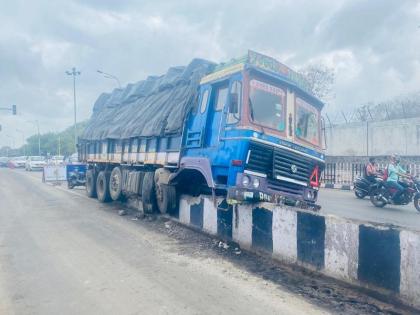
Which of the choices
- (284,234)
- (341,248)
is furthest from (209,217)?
(341,248)

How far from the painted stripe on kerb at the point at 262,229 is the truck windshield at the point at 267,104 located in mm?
1470

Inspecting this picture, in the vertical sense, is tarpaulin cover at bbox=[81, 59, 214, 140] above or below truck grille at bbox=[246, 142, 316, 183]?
above

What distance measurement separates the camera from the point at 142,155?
383 inches

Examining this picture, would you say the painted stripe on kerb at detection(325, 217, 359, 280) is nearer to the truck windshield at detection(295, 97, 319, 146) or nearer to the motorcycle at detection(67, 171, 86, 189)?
the truck windshield at detection(295, 97, 319, 146)

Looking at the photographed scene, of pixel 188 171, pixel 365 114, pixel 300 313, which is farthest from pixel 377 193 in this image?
pixel 365 114

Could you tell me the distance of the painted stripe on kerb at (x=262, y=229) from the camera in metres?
5.43

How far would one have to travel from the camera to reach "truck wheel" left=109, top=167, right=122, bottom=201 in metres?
11.1

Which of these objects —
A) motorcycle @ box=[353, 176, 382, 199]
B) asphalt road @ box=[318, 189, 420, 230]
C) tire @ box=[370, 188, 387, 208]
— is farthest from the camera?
motorcycle @ box=[353, 176, 382, 199]

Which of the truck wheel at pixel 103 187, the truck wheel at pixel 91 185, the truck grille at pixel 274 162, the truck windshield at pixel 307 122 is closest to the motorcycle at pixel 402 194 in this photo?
the truck windshield at pixel 307 122

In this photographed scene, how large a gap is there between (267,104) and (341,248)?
2.88 metres

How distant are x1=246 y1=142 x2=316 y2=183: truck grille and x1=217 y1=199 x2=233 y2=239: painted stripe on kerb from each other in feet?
2.73

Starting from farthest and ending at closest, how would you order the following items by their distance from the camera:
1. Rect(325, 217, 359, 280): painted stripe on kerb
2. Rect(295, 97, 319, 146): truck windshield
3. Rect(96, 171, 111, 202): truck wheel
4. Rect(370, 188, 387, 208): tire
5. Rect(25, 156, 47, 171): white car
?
Rect(25, 156, 47, 171): white car → Rect(96, 171, 111, 202): truck wheel → Rect(370, 188, 387, 208): tire → Rect(295, 97, 319, 146): truck windshield → Rect(325, 217, 359, 280): painted stripe on kerb

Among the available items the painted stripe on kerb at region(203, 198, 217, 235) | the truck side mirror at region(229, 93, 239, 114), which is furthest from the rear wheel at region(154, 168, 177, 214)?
the truck side mirror at region(229, 93, 239, 114)

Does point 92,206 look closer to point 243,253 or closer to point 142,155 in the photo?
point 142,155
